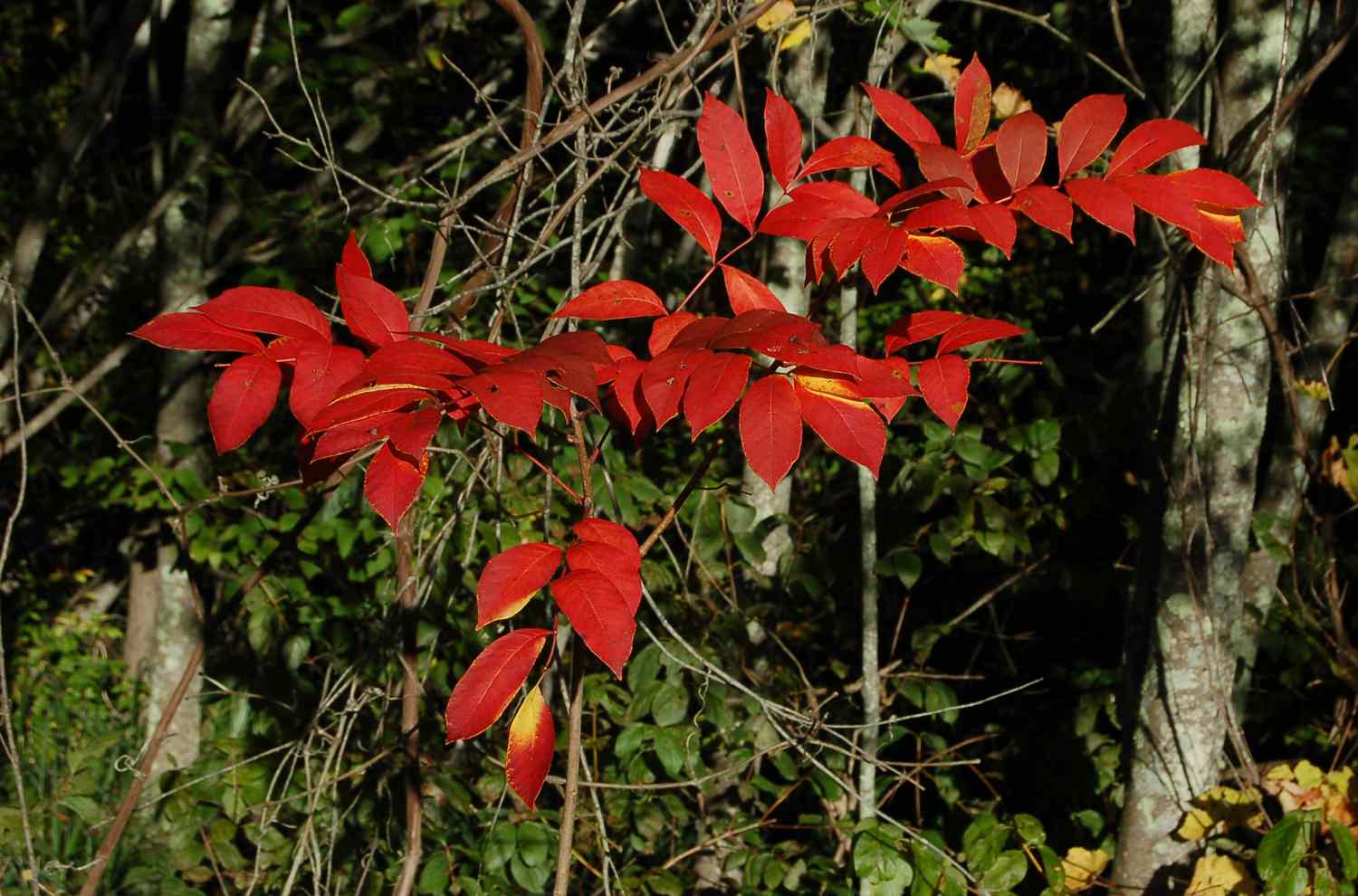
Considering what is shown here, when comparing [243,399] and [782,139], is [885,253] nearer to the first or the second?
[782,139]

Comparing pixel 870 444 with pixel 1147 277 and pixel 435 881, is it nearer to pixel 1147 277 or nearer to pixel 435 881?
pixel 435 881

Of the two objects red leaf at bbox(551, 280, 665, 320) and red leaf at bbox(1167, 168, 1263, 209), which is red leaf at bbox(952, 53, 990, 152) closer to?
red leaf at bbox(1167, 168, 1263, 209)

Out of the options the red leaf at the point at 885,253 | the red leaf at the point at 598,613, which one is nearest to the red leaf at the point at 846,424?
the red leaf at the point at 885,253

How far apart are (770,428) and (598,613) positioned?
0.22 metres

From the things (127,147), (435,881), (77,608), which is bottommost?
(77,608)

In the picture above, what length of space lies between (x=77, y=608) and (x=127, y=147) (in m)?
1.96

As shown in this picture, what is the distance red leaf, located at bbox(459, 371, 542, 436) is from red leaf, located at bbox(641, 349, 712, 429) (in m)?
0.12

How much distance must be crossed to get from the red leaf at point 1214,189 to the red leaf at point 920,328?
0.25 metres

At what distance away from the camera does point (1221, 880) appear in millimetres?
2156

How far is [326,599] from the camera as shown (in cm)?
296

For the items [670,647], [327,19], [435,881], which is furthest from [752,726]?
[327,19]

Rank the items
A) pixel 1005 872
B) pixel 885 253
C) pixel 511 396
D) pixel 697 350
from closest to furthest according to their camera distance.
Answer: pixel 511 396 < pixel 697 350 < pixel 885 253 < pixel 1005 872

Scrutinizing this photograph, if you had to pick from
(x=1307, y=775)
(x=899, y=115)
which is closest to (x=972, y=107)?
(x=899, y=115)

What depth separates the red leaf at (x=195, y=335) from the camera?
3.46ft
